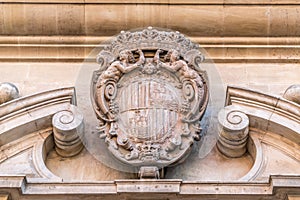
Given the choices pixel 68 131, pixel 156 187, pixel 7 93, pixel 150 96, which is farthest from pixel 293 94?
pixel 7 93

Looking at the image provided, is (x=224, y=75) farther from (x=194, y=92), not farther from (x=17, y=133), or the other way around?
(x=17, y=133)

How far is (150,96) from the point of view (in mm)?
9438

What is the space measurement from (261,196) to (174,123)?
3.53 ft

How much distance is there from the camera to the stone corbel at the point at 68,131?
9.43 meters

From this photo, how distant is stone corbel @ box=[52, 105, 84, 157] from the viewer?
943 cm

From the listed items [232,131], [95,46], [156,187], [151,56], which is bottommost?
[156,187]

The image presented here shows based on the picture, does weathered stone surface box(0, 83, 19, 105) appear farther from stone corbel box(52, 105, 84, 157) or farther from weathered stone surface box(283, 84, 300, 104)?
weathered stone surface box(283, 84, 300, 104)

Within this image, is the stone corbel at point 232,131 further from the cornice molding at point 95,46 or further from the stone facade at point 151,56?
the cornice molding at point 95,46

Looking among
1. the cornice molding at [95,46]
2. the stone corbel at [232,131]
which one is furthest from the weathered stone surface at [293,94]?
the cornice molding at [95,46]

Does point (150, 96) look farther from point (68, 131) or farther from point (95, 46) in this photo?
point (95, 46)

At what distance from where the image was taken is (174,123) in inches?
368

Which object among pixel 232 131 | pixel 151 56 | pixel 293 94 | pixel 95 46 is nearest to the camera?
pixel 232 131

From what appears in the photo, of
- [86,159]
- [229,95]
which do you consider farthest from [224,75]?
[86,159]

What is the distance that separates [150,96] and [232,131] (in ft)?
2.68
